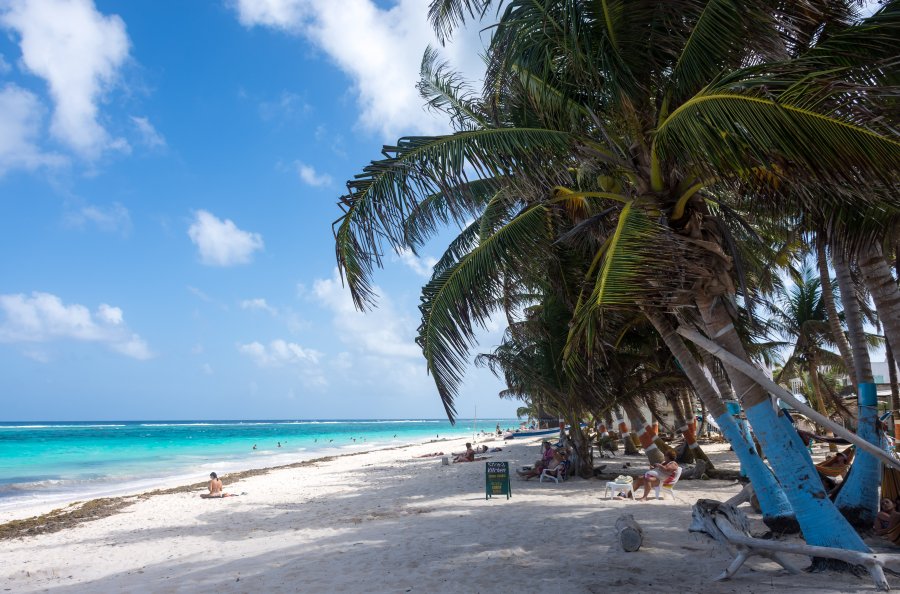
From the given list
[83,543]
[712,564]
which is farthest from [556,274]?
[83,543]

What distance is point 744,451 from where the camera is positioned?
17.8 ft

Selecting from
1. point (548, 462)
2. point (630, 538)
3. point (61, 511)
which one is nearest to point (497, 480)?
point (548, 462)

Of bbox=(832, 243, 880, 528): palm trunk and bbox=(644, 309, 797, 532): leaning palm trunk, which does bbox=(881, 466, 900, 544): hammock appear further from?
bbox=(644, 309, 797, 532): leaning palm trunk

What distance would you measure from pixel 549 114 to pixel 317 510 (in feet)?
29.8

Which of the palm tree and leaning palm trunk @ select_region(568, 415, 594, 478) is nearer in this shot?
the palm tree

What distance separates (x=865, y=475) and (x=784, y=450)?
1.95 m

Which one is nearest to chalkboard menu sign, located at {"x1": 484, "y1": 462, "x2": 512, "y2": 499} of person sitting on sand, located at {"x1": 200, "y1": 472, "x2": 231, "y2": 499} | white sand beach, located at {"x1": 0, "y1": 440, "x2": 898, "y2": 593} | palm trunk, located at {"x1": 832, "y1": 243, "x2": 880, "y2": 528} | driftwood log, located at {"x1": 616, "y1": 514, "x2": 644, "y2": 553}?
white sand beach, located at {"x1": 0, "y1": 440, "x2": 898, "y2": 593}

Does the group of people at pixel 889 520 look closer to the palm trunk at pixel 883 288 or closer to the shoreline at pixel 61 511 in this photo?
the palm trunk at pixel 883 288

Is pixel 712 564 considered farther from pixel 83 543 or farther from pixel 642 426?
pixel 83 543

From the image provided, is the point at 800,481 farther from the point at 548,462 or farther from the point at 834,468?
the point at 548,462

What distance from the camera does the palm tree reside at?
11.8ft

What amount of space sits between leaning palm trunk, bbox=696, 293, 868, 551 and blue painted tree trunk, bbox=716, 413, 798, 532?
55 cm

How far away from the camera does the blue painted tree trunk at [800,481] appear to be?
4605 millimetres

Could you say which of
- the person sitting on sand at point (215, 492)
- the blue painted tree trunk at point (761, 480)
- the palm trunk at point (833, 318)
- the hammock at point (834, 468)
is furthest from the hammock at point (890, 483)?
the person sitting on sand at point (215, 492)
